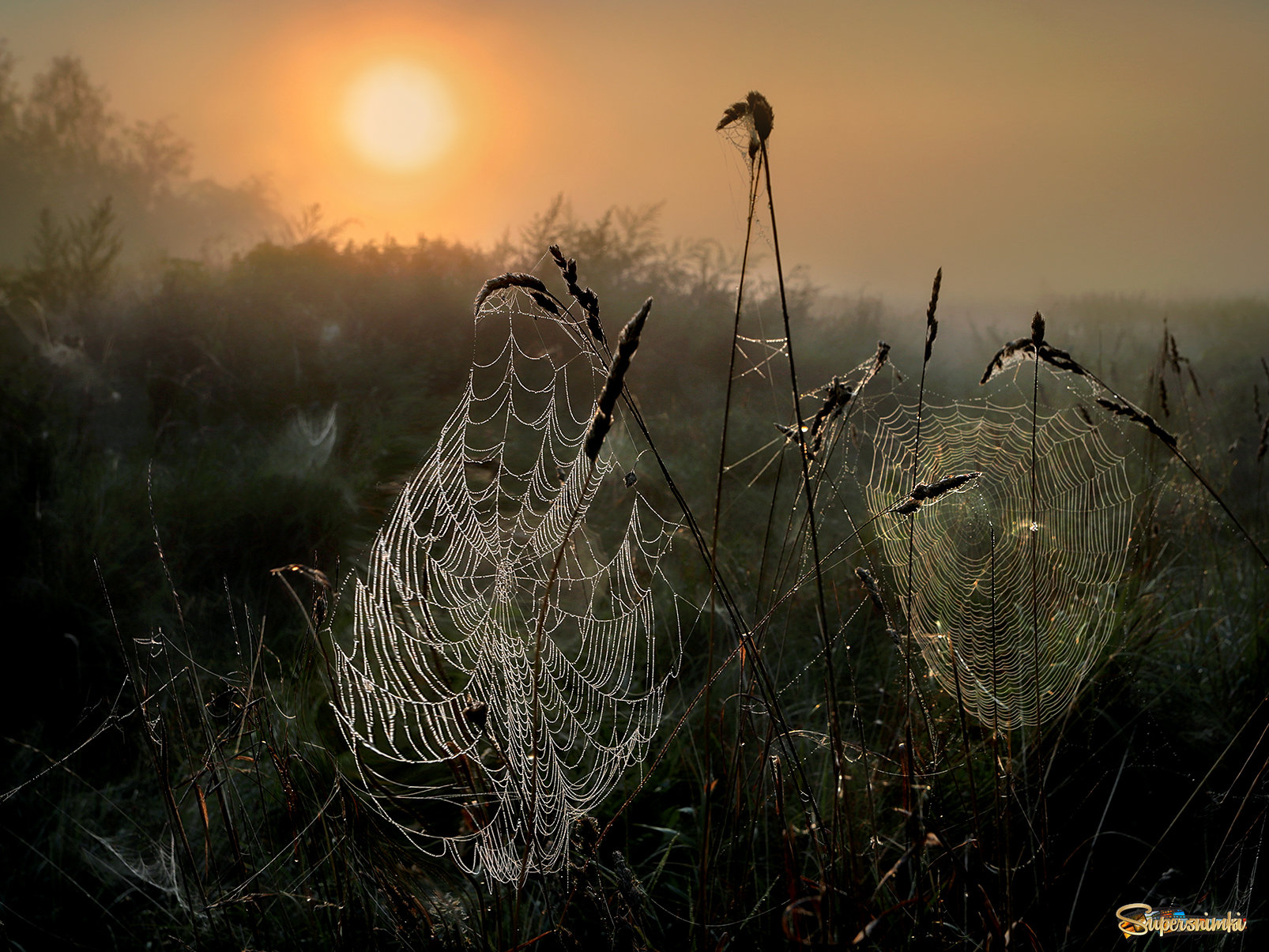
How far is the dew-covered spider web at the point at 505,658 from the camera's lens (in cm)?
151

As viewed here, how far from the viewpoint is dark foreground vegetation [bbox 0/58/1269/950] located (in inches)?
58.7

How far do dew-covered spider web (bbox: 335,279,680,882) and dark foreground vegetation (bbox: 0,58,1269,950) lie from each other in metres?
0.12

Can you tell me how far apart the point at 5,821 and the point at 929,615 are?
3288mm

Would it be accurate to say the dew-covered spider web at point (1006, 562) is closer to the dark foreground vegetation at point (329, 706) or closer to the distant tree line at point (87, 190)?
the dark foreground vegetation at point (329, 706)

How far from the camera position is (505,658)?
1.97 meters

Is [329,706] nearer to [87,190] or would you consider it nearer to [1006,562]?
[1006,562]

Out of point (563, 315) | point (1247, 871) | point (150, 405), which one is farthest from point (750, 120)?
point (150, 405)

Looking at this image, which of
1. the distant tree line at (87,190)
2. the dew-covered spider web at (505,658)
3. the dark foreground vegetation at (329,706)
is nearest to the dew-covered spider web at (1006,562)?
the dark foreground vegetation at (329,706)

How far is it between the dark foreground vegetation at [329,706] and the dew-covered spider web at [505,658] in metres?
0.12

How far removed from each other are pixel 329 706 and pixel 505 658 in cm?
88

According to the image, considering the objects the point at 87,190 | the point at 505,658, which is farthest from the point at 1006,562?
the point at 87,190

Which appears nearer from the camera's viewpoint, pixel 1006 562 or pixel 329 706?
pixel 329 706

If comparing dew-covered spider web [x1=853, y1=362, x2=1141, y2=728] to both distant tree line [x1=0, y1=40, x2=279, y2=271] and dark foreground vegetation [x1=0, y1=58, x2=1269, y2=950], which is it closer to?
dark foreground vegetation [x1=0, y1=58, x2=1269, y2=950]

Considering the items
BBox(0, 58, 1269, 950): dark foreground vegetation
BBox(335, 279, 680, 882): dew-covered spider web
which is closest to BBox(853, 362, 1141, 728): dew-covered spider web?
BBox(0, 58, 1269, 950): dark foreground vegetation
